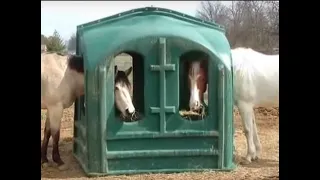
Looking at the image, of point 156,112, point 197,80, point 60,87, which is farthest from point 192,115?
point 60,87

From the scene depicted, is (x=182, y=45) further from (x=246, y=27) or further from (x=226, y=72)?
(x=246, y=27)

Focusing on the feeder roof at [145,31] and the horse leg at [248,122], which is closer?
the feeder roof at [145,31]

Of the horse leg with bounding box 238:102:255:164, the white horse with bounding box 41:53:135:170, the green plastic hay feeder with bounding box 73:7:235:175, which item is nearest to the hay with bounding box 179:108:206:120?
the green plastic hay feeder with bounding box 73:7:235:175

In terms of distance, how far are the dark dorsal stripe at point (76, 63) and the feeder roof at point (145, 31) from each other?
308mm

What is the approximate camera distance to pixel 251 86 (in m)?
7.20

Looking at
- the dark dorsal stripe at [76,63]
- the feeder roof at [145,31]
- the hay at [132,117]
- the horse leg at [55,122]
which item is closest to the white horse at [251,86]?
the feeder roof at [145,31]

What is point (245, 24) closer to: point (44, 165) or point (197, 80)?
point (197, 80)

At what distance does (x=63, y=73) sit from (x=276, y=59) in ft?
10.3

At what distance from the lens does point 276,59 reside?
757 cm

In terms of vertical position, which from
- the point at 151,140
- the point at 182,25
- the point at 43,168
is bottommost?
the point at 43,168

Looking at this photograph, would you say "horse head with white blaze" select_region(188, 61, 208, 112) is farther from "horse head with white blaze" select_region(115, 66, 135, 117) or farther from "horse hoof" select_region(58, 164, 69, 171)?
"horse hoof" select_region(58, 164, 69, 171)

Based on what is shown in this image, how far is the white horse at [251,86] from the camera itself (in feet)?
23.5

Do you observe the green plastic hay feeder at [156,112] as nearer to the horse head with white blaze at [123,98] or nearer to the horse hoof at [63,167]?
the horse head with white blaze at [123,98]
